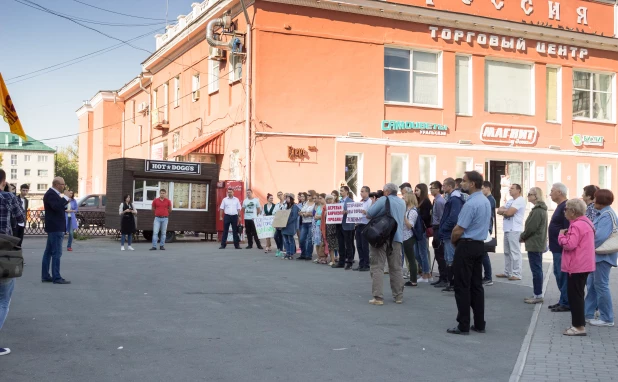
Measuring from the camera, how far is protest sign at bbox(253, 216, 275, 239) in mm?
20578

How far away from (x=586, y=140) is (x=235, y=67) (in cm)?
1615

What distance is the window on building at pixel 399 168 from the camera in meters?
27.7

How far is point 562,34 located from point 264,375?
27566 millimetres

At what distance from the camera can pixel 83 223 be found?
29.0 metres

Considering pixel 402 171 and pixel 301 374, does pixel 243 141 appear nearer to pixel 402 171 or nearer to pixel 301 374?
pixel 402 171

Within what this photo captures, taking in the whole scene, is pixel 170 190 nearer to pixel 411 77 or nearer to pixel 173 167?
pixel 173 167

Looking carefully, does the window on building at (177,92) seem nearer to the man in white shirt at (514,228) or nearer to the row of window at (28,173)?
the man in white shirt at (514,228)

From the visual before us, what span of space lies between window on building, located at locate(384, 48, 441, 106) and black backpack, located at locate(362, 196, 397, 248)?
1696 centimetres

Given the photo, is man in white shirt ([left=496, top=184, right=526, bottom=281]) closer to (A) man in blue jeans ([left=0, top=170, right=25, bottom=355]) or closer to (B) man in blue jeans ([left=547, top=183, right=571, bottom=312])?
(B) man in blue jeans ([left=547, top=183, right=571, bottom=312])

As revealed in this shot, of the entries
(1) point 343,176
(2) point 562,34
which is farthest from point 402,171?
(2) point 562,34

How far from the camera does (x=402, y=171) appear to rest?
27906mm

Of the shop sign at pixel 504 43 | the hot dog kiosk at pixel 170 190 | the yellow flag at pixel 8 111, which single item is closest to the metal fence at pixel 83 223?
the hot dog kiosk at pixel 170 190

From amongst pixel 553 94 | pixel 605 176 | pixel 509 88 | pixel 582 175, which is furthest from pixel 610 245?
pixel 605 176

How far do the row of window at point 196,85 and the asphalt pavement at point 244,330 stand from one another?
45.2 feet
